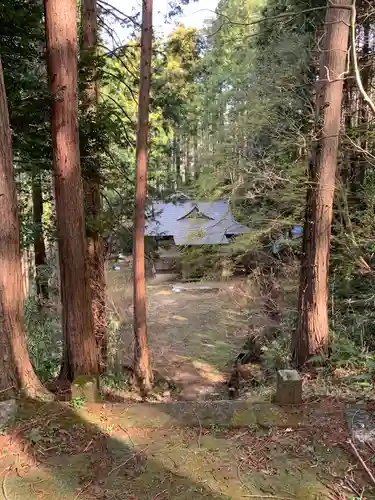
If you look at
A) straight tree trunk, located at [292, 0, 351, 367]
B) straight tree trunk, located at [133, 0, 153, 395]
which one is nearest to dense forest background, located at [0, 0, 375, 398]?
straight tree trunk, located at [292, 0, 351, 367]

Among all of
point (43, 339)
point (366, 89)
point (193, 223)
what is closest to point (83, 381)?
point (43, 339)

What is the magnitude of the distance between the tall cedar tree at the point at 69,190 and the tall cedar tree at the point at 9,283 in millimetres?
1071

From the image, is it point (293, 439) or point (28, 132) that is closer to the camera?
point (293, 439)

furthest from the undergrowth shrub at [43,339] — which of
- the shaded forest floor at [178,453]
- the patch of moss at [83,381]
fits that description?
the shaded forest floor at [178,453]

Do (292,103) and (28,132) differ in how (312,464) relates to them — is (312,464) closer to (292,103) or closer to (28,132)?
(28,132)

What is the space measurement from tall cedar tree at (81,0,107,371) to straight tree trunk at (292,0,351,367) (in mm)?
3390

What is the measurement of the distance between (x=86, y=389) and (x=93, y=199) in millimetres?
4661

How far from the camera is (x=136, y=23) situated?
7.67 metres

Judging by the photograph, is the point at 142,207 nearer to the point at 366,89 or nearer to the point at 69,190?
the point at 69,190

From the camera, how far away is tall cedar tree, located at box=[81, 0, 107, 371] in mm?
6292

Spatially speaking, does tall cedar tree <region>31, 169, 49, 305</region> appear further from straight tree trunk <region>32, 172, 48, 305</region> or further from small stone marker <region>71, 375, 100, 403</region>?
small stone marker <region>71, 375, 100, 403</region>

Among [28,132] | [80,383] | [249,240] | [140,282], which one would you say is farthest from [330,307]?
[28,132]

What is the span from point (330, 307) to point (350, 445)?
15.3ft

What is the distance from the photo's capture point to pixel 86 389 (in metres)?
3.32
